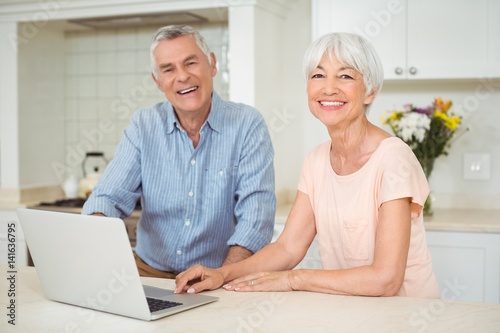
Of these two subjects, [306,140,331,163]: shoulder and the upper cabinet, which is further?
the upper cabinet

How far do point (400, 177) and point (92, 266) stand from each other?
0.79 meters

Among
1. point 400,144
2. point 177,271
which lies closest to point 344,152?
point 400,144

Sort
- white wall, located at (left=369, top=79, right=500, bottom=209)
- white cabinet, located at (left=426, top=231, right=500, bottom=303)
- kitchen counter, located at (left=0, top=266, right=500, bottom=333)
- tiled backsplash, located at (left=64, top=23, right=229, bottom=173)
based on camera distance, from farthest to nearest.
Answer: tiled backsplash, located at (left=64, top=23, right=229, bottom=173)
white wall, located at (left=369, top=79, right=500, bottom=209)
white cabinet, located at (left=426, top=231, right=500, bottom=303)
kitchen counter, located at (left=0, top=266, right=500, bottom=333)

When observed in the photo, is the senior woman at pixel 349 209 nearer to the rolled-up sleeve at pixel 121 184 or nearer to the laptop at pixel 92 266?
the laptop at pixel 92 266

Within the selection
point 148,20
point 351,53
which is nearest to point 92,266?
point 351,53

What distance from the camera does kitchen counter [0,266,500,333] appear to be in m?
1.33

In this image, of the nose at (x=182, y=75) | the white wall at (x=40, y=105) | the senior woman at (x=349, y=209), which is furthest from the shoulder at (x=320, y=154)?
the white wall at (x=40, y=105)

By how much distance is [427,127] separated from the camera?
124 inches

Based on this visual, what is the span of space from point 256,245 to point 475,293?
136cm

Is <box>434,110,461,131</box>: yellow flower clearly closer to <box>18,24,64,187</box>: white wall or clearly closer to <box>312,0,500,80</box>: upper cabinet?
<box>312,0,500,80</box>: upper cabinet

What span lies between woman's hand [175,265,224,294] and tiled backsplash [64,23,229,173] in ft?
7.92

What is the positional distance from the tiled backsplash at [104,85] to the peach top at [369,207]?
7.67 feet

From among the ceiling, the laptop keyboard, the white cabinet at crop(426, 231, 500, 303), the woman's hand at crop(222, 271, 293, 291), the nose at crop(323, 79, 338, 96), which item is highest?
the ceiling

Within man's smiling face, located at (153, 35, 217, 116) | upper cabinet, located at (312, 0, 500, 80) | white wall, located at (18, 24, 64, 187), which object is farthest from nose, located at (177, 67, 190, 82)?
white wall, located at (18, 24, 64, 187)
